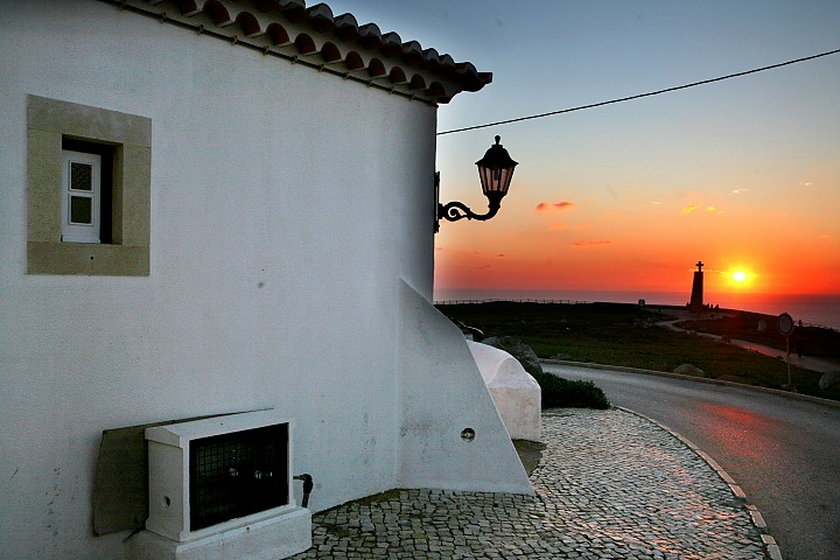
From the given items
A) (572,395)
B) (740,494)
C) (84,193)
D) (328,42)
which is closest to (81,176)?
(84,193)

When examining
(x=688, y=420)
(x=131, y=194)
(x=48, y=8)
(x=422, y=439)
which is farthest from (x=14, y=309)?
(x=688, y=420)

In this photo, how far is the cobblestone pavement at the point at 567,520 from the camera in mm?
6293

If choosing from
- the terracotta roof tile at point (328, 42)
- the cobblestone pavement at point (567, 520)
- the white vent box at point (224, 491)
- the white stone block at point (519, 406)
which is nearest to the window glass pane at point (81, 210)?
the terracotta roof tile at point (328, 42)

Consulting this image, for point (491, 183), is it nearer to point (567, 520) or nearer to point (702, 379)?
point (567, 520)

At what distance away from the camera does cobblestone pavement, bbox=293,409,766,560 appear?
6293mm

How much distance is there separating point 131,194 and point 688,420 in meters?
11.4

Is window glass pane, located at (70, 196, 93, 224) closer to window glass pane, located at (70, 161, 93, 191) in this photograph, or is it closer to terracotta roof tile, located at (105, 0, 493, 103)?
window glass pane, located at (70, 161, 93, 191)

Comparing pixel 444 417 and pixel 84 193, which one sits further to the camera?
pixel 444 417

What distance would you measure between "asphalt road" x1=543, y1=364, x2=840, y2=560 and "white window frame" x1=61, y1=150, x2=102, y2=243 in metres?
6.89

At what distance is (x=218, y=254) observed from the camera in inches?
243

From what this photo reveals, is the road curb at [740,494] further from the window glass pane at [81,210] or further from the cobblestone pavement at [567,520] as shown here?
the window glass pane at [81,210]

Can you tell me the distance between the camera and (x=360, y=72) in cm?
723

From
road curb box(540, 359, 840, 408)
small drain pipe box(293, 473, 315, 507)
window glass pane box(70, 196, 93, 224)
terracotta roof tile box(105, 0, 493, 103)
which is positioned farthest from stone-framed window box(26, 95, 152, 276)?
road curb box(540, 359, 840, 408)

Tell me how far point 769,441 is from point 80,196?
1114 centimetres
